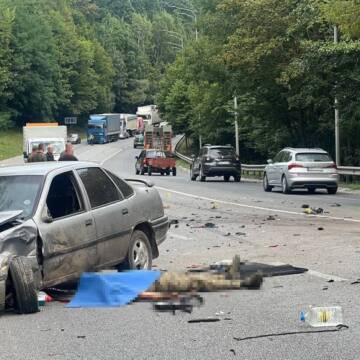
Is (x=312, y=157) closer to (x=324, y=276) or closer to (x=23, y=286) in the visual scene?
(x=324, y=276)

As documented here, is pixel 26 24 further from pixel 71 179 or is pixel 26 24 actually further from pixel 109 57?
pixel 71 179

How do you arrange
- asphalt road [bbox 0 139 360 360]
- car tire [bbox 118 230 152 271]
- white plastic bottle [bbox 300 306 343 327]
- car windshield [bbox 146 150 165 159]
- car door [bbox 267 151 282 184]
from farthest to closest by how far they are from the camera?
car windshield [bbox 146 150 165 159] → car door [bbox 267 151 282 184] → car tire [bbox 118 230 152 271] → white plastic bottle [bbox 300 306 343 327] → asphalt road [bbox 0 139 360 360]

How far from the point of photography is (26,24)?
107 meters

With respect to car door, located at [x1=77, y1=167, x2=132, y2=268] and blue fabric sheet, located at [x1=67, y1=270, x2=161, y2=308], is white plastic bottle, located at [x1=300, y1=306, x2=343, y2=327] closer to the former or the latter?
blue fabric sheet, located at [x1=67, y1=270, x2=161, y2=308]

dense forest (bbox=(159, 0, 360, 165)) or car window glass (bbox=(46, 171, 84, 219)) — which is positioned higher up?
dense forest (bbox=(159, 0, 360, 165))

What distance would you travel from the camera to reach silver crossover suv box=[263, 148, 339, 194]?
26.5 metres

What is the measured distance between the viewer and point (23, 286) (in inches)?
304

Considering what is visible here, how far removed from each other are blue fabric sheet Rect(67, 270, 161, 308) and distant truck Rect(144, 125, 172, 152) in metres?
61.7

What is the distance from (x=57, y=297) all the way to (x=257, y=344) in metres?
2.93

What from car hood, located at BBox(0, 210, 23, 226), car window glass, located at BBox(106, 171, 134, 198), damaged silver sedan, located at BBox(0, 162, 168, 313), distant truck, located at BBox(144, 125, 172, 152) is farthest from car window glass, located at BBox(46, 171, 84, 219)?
distant truck, located at BBox(144, 125, 172, 152)

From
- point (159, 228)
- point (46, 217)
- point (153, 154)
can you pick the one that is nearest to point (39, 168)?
point (46, 217)

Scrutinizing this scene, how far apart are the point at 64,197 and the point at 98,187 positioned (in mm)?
639

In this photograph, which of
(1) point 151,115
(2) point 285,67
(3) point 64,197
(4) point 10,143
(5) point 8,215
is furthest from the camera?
(1) point 151,115

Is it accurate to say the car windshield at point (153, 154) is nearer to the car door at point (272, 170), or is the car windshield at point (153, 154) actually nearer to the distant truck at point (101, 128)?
the car door at point (272, 170)
